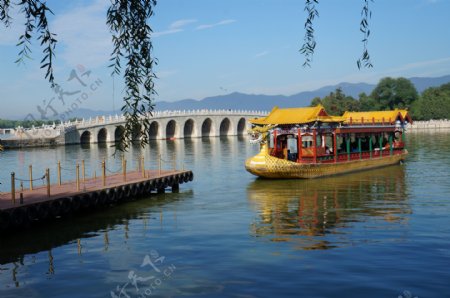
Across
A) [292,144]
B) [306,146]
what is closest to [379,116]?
[292,144]

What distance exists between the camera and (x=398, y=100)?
127 metres

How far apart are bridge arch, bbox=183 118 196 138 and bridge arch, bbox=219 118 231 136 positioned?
10.0 meters

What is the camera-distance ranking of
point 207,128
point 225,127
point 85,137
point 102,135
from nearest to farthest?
point 85,137, point 102,135, point 207,128, point 225,127

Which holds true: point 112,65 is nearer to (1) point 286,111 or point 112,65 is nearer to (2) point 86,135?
(1) point 286,111

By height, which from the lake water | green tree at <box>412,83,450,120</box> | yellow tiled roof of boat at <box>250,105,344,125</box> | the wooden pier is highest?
green tree at <box>412,83,450,120</box>

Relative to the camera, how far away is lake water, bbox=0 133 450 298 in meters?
11.5

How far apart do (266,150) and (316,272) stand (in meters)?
18.4

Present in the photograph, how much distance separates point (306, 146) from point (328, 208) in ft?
41.0

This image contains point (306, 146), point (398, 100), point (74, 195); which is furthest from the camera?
point (398, 100)

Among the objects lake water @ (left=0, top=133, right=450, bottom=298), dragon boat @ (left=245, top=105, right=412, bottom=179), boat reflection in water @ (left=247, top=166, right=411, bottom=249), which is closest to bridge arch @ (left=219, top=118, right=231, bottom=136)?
dragon boat @ (left=245, top=105, right=412, bottom=179)

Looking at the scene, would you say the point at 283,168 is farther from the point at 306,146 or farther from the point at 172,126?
the point at 172,126

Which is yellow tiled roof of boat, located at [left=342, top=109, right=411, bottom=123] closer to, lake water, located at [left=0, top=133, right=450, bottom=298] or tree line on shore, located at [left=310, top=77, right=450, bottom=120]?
lake water, located at [left=0, top=133, right=450, bottom=298]

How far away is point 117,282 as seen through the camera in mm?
12000

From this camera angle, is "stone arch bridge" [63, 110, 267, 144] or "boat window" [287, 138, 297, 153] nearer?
"boat window" [287, 138, 297, 153]
